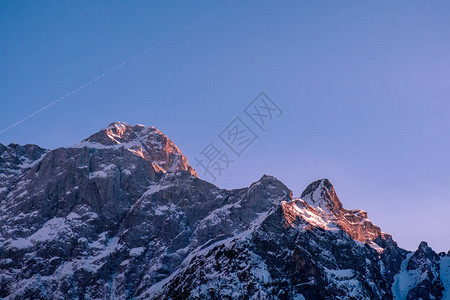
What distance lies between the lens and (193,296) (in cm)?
19900

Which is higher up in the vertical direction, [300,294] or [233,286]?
[233,286]

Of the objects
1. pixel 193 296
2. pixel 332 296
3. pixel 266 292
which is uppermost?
pixel 193 296

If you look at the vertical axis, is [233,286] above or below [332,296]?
above

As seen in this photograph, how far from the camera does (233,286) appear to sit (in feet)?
650

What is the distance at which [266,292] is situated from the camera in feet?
641

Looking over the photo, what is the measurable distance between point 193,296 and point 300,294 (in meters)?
34.3

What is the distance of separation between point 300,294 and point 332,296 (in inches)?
402

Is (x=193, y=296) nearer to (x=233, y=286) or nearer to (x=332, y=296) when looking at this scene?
(x=233, y=286)

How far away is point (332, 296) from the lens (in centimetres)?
19838

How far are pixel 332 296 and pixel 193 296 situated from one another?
44491mm

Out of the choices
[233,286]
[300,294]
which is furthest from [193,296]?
[300,294]

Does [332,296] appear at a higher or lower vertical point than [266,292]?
lower

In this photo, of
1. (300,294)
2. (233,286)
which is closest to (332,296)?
(300,294)

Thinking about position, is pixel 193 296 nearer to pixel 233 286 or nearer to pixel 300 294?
pixel 233 286
